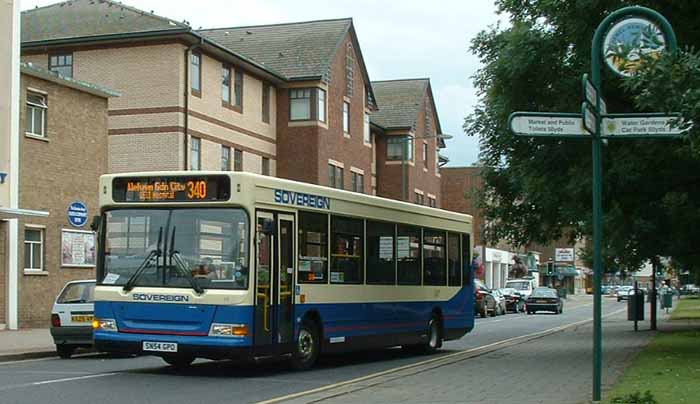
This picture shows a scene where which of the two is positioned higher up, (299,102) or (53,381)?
(299,102)

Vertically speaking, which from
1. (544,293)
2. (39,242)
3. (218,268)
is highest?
(39,242)

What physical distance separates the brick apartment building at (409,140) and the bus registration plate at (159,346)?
40584mm

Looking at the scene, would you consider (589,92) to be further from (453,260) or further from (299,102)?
(299,102)

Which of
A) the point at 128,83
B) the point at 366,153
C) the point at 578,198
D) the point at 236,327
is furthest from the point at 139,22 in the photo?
the point at 236,327

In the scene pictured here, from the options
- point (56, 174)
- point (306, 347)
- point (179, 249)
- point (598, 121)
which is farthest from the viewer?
point (56, 174)

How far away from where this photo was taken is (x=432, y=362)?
62.5 ft

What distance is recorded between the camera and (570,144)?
2008 centimetres

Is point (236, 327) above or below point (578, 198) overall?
below

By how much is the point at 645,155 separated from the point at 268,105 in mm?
27224

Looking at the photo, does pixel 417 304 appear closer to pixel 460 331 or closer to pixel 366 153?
pixel 460 331

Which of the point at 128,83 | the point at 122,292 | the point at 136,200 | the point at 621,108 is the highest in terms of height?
the point at 128,83

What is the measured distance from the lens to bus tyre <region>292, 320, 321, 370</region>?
16284 mm

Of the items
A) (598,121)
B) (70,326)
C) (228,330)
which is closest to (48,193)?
(70,326)

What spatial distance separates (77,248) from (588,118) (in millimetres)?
22269
